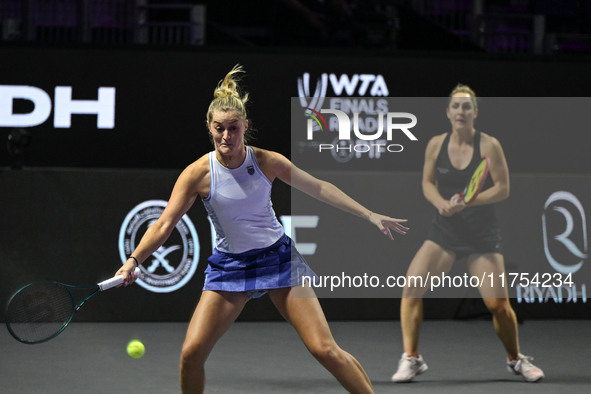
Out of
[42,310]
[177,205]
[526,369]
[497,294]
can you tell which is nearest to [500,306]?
[497,294]

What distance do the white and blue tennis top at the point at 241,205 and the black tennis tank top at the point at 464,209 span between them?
167 centimetres

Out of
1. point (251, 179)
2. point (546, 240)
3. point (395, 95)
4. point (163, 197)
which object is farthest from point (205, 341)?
point (395, 95)

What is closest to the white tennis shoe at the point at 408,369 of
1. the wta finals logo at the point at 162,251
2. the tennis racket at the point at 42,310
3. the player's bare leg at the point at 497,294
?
the player's bare leg at the point at 497,294

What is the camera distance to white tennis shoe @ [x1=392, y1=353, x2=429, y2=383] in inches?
192

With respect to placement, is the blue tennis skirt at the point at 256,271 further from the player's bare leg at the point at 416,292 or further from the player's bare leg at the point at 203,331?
the player's bare leg at the point at 416,292

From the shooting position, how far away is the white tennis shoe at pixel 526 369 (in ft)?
16.0

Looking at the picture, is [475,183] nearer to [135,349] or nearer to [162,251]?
[135,349]

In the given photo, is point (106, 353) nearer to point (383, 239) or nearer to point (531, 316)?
point (383, 239)

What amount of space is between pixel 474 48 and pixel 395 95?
2.59 meters

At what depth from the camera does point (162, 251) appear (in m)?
6.68

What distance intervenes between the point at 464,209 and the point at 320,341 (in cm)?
216

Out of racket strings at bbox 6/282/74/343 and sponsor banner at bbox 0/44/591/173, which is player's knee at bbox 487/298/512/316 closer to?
racket strings at bbox 6/282/74/343

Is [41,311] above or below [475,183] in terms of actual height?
below

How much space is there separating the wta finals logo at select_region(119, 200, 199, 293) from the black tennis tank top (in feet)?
8.04
